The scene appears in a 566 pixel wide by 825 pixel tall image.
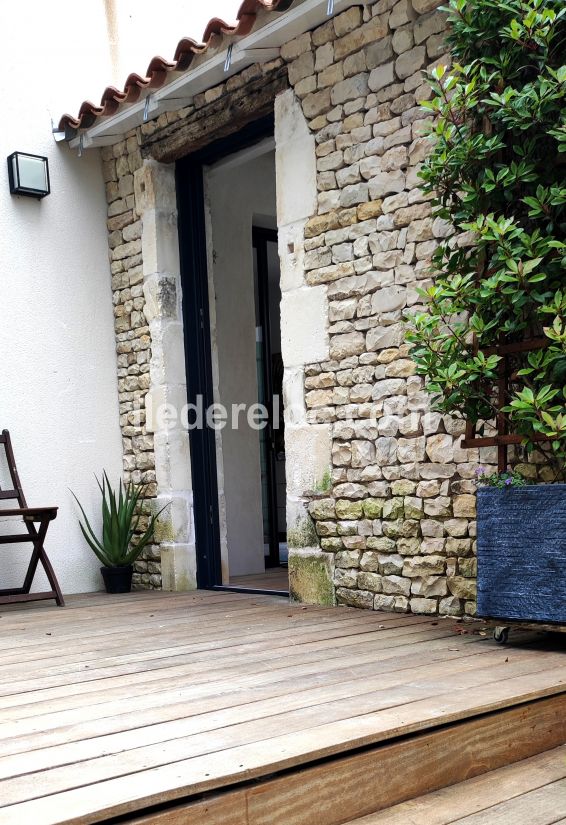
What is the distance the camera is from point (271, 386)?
6.25 meters

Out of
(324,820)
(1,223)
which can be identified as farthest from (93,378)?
(324,820)

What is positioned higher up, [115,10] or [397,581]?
[115,10]

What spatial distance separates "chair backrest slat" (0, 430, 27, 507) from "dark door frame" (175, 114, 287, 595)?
3.23 ft

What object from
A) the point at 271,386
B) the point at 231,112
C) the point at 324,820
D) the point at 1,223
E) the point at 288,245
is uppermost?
the point at 231,112

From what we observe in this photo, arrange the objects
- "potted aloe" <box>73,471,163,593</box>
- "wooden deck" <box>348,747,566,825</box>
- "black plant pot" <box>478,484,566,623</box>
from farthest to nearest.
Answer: "potted aloe" <box>73,471,163,593</box> < "black plant pot" <box>478,484,566,623</box> < "wooden deck" <box>348,747,566,825</box>

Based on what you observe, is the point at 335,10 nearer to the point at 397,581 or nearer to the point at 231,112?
the point at 231,112

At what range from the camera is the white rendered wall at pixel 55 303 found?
509 cm

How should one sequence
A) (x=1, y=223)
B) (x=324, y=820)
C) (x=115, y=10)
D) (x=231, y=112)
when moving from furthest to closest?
1. (x=115, y=10)
2. (x=1, y=223)
3. (x=231, y=112)
4. (x=324, y=820)

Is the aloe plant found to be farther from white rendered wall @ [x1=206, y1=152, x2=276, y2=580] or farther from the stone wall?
the stone wall

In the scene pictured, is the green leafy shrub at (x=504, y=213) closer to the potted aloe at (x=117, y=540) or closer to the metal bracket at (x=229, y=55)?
the metal bracket at (x=229, y=55)

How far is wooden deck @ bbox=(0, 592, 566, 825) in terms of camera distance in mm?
1754

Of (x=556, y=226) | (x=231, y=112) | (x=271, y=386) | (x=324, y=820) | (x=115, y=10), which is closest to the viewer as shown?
(x=324, y=820)

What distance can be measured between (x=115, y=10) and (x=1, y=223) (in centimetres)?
182

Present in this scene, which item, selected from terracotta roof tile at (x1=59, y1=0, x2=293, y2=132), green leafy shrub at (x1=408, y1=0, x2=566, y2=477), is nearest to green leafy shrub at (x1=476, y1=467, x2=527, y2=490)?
green leafy shrub at (x1=408, y1=0, x2=566, y2=477)
